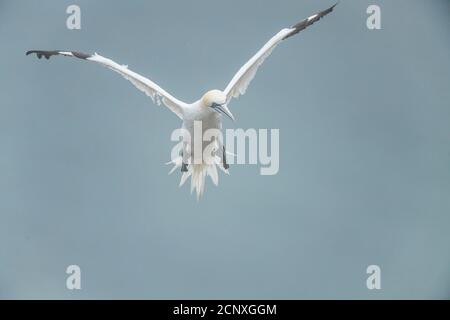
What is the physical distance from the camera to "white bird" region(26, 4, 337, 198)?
38.8 ft

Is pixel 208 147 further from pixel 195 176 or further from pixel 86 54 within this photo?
pixel 86 54

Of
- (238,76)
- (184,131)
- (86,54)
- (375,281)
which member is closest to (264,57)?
(238,76)

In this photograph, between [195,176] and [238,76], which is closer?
[238,76]

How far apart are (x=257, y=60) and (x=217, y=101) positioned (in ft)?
2.09

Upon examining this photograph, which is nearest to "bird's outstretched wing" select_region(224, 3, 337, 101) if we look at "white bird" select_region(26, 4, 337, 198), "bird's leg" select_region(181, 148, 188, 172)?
"white bird" select_region(26, 4, 337, 198)

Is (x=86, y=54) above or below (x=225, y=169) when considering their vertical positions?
above

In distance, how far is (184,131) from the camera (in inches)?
482

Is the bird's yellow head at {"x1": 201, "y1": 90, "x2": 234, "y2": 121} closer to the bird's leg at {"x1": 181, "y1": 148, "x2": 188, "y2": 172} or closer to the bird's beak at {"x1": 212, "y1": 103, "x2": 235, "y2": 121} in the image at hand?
the bird's beak at {"x1": 212, "y1": 103, "x2": 235, "y2": 121}

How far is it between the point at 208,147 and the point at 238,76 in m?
0.98

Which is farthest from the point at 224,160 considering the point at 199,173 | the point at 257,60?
the point at 257,60

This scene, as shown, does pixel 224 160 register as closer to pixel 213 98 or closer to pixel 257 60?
pixel 213 98

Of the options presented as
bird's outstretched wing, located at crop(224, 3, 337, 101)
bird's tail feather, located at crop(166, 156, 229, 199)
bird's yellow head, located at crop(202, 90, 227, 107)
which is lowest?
bird's tail feather, located at crop(166, 156, 229, 199)

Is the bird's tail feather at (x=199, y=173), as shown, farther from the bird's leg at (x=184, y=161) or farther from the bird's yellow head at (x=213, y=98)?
the bird's yellow head at (x=213, y=98)

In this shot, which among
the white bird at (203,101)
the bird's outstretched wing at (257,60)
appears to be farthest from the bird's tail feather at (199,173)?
the bird's outstretched wing at (257,60)
